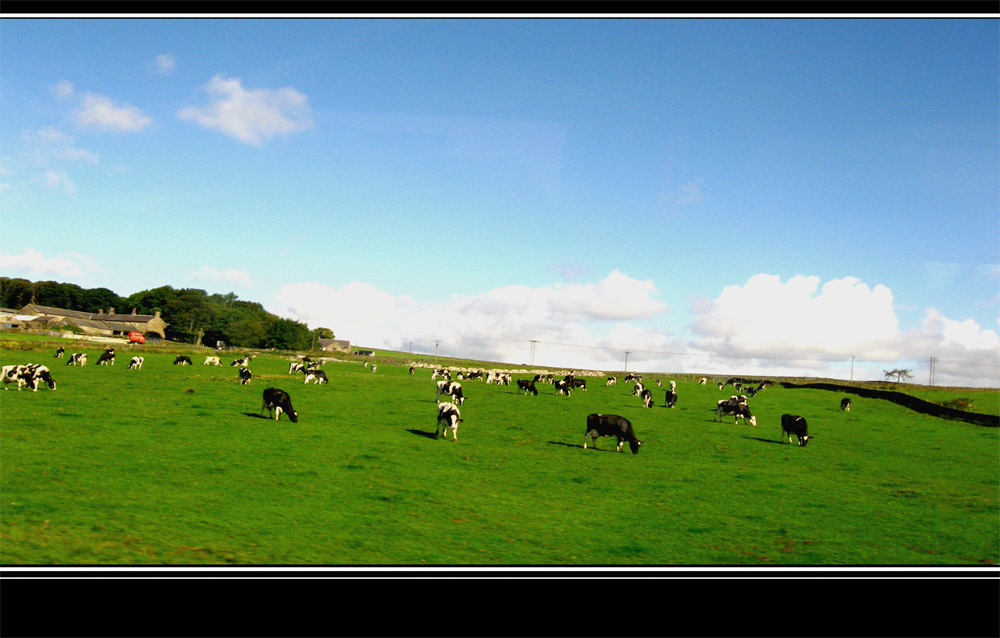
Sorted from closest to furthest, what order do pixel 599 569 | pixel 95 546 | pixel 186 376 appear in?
1. pixel 599 569
2. pixel 95 546
3. pixel 186 376

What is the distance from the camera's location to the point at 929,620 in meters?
3.45

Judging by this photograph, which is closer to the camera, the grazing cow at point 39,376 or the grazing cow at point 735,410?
the grazing cow at point 39,376

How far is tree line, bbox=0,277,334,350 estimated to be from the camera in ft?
253

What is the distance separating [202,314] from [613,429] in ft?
241

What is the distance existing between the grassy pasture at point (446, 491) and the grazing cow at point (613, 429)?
0.54 meters

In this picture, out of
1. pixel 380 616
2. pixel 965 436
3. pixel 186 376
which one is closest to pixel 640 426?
pixel 965 436

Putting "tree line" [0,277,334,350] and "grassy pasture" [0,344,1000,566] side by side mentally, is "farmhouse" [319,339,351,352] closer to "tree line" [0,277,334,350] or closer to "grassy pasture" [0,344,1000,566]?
"tree line" [0,277,334,350]

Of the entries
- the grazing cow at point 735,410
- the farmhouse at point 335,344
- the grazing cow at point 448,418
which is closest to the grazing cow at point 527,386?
the grazing cow at point 735,410

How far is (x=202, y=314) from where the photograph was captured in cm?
7856

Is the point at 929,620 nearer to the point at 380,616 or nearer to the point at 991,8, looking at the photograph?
the point at 380,616

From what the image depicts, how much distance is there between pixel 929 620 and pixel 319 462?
12.9 metres

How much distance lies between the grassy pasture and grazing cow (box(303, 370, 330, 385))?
1372 centimetres

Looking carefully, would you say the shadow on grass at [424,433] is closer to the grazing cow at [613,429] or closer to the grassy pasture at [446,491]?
the grassy pasture at [446,491]

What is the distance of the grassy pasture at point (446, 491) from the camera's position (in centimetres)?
805
